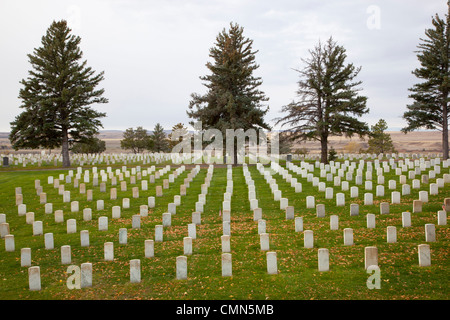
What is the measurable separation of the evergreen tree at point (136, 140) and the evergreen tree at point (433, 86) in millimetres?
45391

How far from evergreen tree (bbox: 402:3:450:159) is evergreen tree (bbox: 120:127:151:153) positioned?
45391mm

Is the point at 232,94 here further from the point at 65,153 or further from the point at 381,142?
the point at 381,142

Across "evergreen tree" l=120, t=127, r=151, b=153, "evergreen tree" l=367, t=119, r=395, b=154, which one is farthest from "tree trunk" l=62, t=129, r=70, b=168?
"evergreen tree" l=367, t=119, r=395, b=154

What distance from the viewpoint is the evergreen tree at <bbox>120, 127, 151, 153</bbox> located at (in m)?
69.4

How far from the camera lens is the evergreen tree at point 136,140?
228 ft

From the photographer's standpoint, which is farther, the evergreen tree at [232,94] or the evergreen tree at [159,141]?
the evergreen tree at [159,141]

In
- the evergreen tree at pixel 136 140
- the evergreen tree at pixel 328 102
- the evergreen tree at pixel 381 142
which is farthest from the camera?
the evergreen tree at pixel 136 140

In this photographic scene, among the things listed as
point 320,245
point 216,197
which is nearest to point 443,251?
point 320,245

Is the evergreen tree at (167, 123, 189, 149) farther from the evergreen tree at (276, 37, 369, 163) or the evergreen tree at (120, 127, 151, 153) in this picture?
the evergreen tree at (276, 37, 369, 163)

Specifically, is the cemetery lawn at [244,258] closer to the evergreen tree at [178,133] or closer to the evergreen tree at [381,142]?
the evergreen tree at [381,142]

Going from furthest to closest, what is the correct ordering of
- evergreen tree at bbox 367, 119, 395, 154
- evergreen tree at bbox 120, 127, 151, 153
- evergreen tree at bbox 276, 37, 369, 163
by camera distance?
evergreen tree at bbox 120, 127, 151, 153 → evergreen tree at bbox 367, 119, 395, 154 → evergreen tree at bbox 276, 37, 369, 163

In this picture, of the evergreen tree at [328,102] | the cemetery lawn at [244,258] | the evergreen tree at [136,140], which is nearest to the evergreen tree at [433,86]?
the evergreen tree at [328,102]

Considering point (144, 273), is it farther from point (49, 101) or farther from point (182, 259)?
point (49, 101)

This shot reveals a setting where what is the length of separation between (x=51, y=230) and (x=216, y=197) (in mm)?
7939
